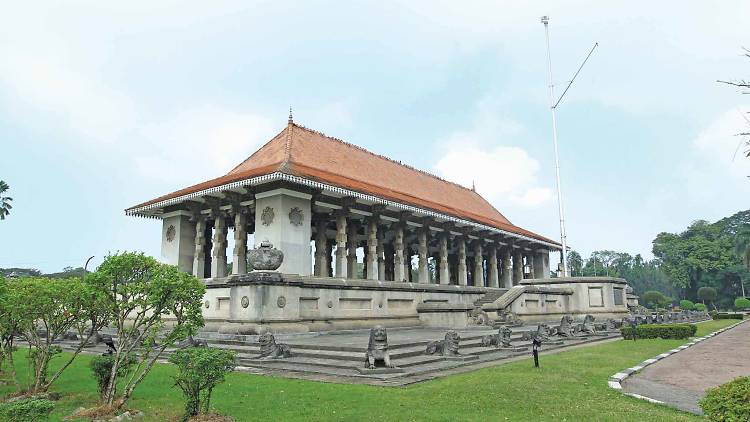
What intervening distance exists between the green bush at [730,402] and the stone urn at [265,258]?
44.3ft

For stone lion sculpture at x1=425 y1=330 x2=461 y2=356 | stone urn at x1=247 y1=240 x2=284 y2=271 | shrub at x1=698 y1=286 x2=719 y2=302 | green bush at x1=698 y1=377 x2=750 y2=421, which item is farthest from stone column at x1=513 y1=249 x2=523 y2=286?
shrub at x1=698 y1=286 x2=719 y2=302

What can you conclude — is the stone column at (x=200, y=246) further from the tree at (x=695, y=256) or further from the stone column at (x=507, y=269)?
the tree at (x=695, y=256)

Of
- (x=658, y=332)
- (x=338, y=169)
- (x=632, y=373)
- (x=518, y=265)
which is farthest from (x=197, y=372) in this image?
(x=518, y=265)

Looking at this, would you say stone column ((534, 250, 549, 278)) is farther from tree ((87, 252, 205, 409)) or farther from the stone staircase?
tree ((87, 252, 205, 409))

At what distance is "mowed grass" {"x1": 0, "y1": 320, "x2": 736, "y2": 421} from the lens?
6.54m

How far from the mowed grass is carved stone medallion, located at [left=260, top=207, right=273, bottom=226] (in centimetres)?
964

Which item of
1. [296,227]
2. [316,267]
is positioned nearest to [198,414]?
[296,227]

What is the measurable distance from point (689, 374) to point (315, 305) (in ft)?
38.3

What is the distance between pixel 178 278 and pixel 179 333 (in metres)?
0.78

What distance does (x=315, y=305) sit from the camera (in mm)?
18250

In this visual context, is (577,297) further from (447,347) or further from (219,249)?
(219,249)

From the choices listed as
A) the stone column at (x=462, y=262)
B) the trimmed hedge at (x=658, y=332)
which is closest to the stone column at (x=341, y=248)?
the stone column at (x=462, y=262)

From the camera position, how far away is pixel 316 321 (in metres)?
18.0

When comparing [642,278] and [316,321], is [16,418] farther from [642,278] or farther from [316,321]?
[642,278]
